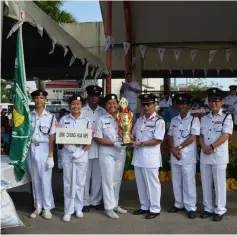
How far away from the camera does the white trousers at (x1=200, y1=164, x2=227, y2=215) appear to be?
15.8 ft

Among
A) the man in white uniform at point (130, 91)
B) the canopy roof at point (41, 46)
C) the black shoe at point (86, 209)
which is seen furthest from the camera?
the man in white uniform at point (130, 91)

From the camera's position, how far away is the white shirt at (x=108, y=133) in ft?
16.3

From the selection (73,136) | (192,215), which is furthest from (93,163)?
(192,215)

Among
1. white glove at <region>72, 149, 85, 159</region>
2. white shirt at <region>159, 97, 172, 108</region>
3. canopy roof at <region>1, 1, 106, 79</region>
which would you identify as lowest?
white glove at <region>72, 149, 85, 159</region>

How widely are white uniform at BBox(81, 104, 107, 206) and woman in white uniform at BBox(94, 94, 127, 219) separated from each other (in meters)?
0.17

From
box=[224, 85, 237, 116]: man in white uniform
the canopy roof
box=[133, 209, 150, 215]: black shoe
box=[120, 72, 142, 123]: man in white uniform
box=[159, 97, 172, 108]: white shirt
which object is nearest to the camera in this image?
the canopy roof

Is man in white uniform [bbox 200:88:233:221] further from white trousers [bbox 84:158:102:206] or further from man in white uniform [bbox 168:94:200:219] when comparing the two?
white trousers [bbox 84:158:102:206]

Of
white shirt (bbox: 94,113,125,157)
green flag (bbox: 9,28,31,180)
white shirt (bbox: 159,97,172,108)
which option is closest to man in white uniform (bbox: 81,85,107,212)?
white shirt (bbox: 94,113,125,157)

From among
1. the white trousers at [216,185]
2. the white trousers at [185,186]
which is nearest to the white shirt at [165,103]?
the white trousers at [185,186]

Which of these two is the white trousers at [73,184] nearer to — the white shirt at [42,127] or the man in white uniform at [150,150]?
the white shirt at [42,127]

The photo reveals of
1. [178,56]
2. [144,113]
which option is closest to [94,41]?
[178,56]

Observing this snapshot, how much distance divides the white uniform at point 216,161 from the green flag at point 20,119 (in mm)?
2350

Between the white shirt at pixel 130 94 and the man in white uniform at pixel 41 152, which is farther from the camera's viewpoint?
the white shirt at pixel 130 94

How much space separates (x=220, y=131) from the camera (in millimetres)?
4801
